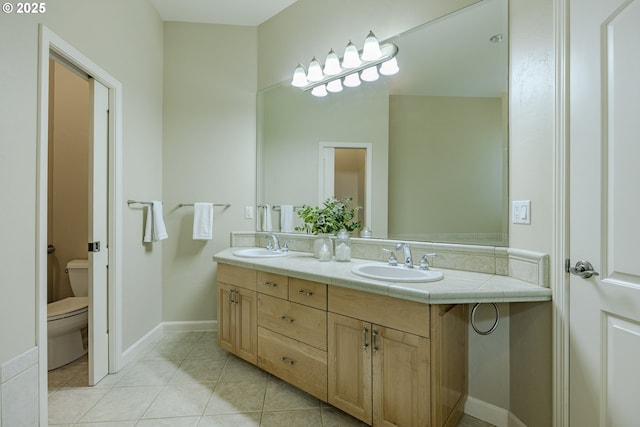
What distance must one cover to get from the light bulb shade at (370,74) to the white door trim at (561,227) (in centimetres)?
101

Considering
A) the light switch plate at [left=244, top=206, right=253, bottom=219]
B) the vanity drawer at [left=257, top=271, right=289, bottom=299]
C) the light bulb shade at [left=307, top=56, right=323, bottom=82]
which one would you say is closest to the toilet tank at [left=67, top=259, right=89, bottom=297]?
the light switch plate at [left=244, top=206, right=253, bottom=219]

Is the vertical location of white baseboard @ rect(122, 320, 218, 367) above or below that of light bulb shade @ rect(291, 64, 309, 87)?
below

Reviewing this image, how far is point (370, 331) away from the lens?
4.79 ft

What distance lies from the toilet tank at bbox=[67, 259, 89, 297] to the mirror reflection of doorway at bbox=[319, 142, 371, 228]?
6.85ft

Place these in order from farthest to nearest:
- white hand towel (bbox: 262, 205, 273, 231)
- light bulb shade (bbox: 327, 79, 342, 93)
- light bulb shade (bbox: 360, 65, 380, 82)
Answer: white hand towel (bbox: 262, 205, 273, 231) < light bulb shade (bbox: 327, 79, 342, 93) < light bulb shade (bbox: 360, 65, 380, 82)

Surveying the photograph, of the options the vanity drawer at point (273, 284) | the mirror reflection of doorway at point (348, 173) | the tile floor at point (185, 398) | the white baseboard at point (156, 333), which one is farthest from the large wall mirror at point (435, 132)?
the white baseboard at point (156, 333)

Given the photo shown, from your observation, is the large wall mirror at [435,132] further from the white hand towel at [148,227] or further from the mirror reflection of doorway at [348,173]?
the white hand towel at [148,227]

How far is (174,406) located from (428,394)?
1418mm

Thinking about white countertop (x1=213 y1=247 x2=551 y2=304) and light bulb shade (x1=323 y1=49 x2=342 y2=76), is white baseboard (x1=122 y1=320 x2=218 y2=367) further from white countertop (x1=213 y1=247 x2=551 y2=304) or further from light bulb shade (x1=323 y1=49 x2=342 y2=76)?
light bulb shade (x1=323 y1=49 x2=342 y2=76)

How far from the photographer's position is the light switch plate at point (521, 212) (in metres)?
1.42

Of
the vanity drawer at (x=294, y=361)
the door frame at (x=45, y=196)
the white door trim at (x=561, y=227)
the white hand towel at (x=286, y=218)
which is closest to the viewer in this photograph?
the white door trim at (x=561, y=227)

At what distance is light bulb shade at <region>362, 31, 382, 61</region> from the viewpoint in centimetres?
197

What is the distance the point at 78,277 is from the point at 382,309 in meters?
2.59

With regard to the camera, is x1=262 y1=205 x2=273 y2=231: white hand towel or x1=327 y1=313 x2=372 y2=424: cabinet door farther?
x1=262 y1=205 x2=273 y2=231: white hand towel
